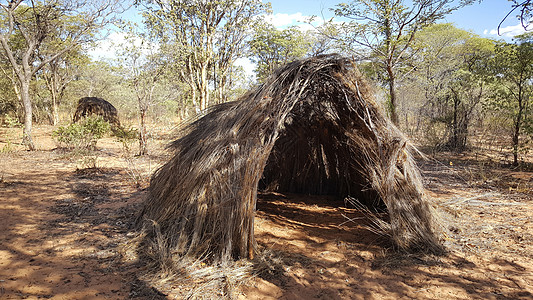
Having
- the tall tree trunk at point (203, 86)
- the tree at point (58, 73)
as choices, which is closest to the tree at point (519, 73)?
the tall tree trunk at point (203, 86)

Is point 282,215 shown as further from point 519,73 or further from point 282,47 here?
point 282,47

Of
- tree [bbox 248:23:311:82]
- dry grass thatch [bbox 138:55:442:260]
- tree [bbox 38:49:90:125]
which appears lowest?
dry grass thatch [bbox 138:55:442:260]

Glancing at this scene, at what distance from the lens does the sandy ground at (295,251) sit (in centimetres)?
270

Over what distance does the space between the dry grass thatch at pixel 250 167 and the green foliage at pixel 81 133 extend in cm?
697

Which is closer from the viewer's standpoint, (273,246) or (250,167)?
(250,167)

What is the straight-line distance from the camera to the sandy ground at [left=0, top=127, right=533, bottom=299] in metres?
2.70

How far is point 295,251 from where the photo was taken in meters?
3.51

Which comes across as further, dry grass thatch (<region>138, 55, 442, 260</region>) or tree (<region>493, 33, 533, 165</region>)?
tree (<region>493, 33, 533, 165</region>)

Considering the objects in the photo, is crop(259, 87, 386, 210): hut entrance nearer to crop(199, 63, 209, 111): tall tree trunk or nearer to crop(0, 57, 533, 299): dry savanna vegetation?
crop(0, 57, 533, 299): dry savanna vegetation

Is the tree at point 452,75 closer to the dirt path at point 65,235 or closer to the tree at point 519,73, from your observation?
the tree at point 519,73

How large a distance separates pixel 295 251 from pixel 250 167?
1199mm

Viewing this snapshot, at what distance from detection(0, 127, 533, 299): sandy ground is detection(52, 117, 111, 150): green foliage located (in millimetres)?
3809

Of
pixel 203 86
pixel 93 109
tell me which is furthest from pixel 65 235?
pixel 93 109

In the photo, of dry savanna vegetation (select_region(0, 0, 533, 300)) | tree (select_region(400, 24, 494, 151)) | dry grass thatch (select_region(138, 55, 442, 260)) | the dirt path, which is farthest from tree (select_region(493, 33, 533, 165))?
the dirt path
